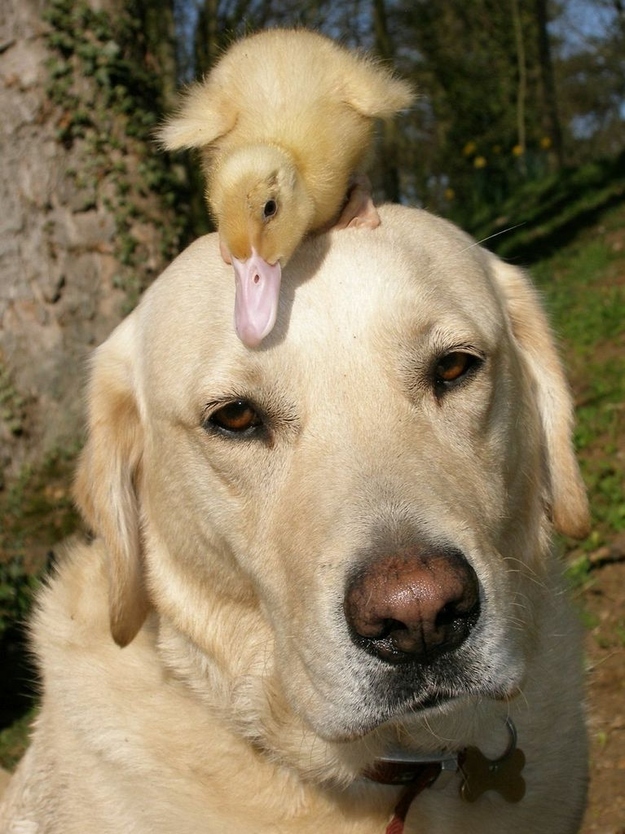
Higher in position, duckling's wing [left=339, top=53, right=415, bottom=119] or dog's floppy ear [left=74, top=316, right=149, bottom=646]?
duckling's wing [left=339, top=53, right=415, bottom=119]

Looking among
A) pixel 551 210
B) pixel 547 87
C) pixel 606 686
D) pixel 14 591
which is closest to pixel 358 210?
pixel 606 686

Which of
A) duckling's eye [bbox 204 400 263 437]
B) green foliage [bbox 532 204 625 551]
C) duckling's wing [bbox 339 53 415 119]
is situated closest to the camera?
duckling's wing [bbox 339 53 415 119]

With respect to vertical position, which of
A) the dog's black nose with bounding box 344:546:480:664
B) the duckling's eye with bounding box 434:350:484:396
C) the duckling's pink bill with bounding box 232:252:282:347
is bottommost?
the dog's black nose with bounding box 344:546:480:664

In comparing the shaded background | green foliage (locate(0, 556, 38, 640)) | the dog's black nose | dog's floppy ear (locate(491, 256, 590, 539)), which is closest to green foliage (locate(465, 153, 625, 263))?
the shaded background

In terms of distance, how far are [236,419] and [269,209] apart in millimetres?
631

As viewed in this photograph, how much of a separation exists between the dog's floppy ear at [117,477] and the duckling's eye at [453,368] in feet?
3.40

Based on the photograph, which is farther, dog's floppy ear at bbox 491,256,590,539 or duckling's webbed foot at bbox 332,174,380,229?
dog's floppy ear at bbox 491,256,590,539

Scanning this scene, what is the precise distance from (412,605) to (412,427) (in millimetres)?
641

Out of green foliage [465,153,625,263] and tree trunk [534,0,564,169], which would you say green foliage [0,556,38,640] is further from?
tree trunk [534,0,564,169]

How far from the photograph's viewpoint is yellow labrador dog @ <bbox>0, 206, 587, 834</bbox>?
7.50 feet

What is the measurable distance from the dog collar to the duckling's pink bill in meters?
1.33

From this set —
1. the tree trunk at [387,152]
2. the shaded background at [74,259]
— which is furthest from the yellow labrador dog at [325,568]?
the tree trunk at [387,152]

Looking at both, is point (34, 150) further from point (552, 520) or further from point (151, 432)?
point (552, 520)

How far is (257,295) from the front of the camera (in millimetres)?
2473
